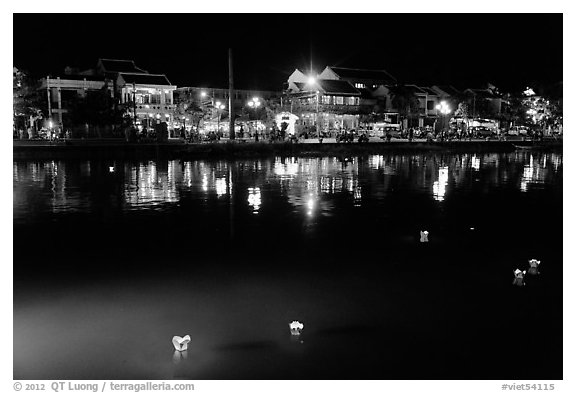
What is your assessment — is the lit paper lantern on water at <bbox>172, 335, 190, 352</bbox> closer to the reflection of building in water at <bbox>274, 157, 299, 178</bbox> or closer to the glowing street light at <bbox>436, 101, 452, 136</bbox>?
the reflection of building in water at <bbox>274, 157, 299, 178</bbox>

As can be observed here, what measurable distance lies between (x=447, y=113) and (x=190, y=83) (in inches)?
924

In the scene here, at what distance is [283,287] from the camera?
6184mm

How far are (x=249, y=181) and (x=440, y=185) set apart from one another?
17.7 ft

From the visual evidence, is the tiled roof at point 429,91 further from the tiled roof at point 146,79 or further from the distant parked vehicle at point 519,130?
the tiled roof at point 146,79

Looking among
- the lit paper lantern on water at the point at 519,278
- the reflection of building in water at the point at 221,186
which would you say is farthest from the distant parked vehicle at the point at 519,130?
the lit paper lantern on water at the point at 519,278

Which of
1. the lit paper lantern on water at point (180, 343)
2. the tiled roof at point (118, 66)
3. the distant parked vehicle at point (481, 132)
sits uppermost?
the tiled roof at point (118, 66)

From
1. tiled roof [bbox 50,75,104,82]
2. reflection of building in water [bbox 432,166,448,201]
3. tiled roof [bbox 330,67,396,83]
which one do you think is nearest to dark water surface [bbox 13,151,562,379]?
reflection of building in water [bbox 432,166,448,201]

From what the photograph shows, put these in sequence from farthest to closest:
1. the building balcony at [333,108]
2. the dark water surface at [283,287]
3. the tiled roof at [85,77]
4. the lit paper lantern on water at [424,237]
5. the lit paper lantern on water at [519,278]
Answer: the building balcony at [333,108], the tiled roof at [85,77], the lit paper lantern on water at [424,237], the lit paper lantern on water at [519,278], the dark water surface at [283,287]

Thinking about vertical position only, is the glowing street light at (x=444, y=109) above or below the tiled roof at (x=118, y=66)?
below

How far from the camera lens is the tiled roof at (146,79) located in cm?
4253

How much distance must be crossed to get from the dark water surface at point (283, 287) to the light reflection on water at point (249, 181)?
0.66 feet

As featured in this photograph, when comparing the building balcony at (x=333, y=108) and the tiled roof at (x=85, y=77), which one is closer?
the tiled roof at (x=85, y=77)

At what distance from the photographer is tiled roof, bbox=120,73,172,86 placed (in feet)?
Answer: 140

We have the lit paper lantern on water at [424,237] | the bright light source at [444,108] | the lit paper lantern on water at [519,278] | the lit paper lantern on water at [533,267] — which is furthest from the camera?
the bright light source at [444,108]
